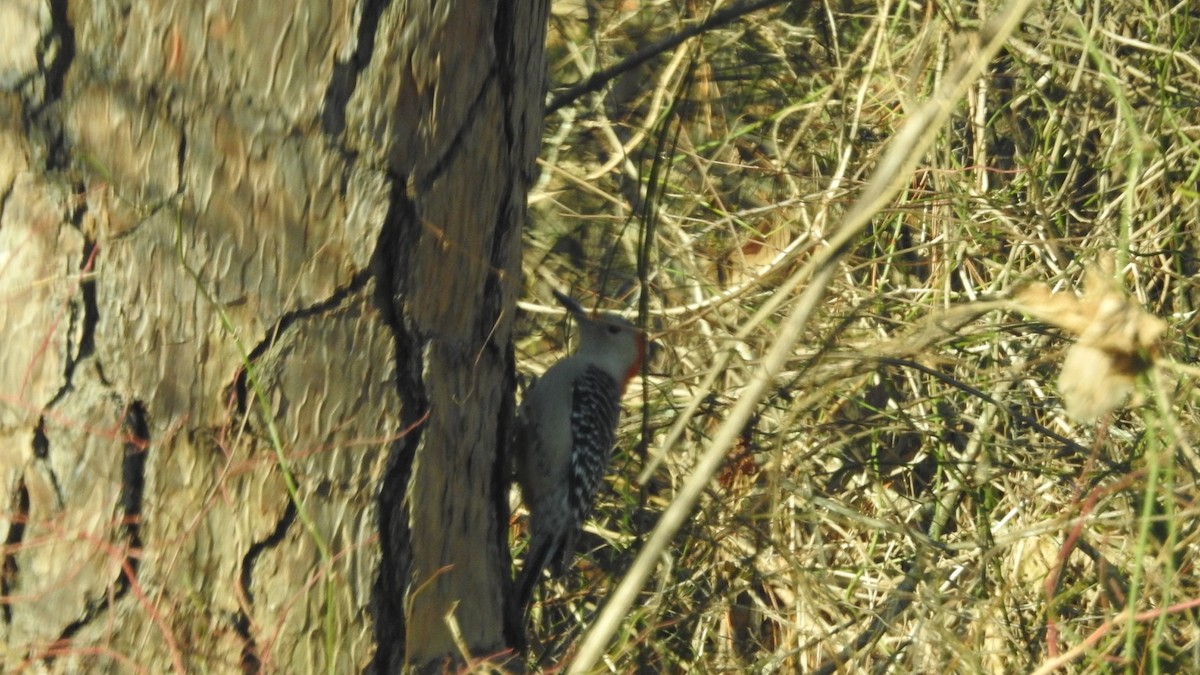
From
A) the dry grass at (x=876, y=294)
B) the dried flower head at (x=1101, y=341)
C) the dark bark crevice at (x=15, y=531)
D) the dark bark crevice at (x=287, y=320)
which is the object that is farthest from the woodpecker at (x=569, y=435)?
the dried flower head at (x=1101, y=341)

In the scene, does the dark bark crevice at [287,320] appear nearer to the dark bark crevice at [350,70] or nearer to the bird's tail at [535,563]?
the dark bark crevice at [350,70]

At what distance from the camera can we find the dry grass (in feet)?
12.0

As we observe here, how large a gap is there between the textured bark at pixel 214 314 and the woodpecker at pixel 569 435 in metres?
2.08

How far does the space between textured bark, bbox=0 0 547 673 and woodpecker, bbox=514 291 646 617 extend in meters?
2.08

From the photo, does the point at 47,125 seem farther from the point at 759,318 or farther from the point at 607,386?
the point at 607,386

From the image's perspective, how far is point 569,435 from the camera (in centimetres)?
467

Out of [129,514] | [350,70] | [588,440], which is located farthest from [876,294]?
[129,514]

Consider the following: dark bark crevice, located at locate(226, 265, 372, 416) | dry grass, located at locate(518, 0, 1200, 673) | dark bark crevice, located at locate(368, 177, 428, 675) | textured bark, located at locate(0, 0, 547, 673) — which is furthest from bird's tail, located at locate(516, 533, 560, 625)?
dark bark crevice, located at locate(226, 265, 372, 416)

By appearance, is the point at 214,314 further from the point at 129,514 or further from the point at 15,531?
the point at 15,531

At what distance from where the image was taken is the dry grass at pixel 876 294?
3.65 m

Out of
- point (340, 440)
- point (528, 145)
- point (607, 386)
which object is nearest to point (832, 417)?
point (607, 386)

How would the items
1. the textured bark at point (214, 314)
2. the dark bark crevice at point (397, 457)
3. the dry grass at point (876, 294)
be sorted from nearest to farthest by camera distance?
the textured bark at point (214, 314) → the dark bark crevice at point (397, 457) → the dry grass at point (876, 294)

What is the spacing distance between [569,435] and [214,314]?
109 inches

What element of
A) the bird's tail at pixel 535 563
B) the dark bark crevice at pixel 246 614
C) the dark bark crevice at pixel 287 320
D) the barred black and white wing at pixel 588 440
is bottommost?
the bird's tail at pixel 535 563
